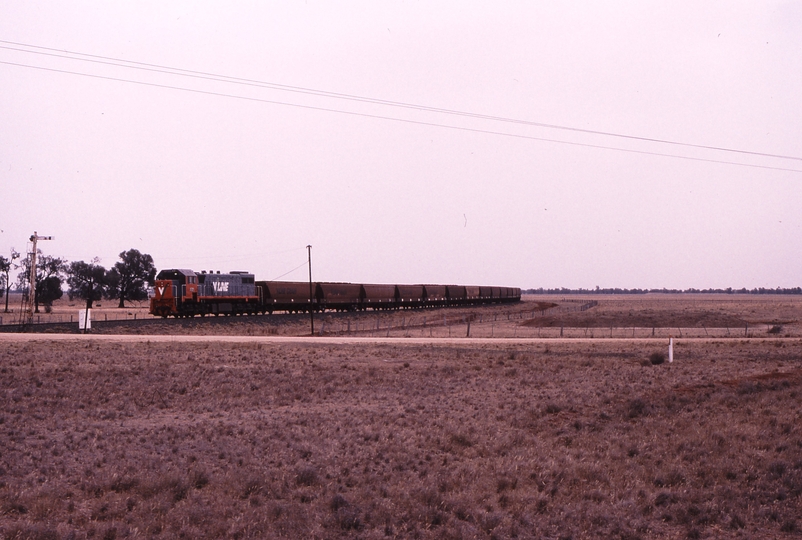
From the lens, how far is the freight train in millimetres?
56969

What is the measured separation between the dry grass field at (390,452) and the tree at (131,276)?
9414cm

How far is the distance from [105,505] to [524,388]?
648 inches

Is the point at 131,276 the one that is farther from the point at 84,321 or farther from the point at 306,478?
the point at 306,478

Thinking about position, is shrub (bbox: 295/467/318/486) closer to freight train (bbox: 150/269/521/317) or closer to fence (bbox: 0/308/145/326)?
freight train (bbox: 150/269/521/317)

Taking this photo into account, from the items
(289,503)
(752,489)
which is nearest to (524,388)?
(752,489)

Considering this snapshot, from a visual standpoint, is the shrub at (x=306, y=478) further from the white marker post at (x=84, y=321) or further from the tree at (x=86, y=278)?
the tree at (x=86, y=278)

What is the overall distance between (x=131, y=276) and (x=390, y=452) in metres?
113

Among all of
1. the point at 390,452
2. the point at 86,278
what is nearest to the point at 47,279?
the point at 86,278

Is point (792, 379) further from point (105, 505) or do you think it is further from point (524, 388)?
point (105, 505)

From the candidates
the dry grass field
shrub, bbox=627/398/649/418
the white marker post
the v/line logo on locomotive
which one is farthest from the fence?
shrub, bbox=627/398/649/418

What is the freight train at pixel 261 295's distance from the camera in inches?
2243

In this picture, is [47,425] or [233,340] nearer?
[47,425]

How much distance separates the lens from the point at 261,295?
67375mm

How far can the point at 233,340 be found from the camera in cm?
4062
